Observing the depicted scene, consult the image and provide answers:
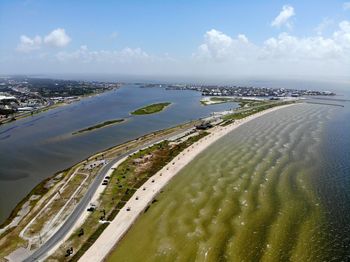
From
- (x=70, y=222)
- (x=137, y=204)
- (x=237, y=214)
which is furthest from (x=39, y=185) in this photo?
(x=237, y=214)

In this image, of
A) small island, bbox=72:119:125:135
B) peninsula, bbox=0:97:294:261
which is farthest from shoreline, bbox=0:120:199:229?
small island, bbox=72:119:125:135

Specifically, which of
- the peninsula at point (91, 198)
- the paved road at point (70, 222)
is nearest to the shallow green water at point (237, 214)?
the peninsula at point (91, 198)

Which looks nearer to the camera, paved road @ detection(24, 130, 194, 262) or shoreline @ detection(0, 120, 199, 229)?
paved road @ detection(24, 130, 194, 262)

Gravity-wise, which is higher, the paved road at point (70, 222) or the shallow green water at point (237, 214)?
the shallow green water at point (237, 214)

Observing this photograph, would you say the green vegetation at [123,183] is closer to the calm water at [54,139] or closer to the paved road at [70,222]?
the paved road at [70,222]

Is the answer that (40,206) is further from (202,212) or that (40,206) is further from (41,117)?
(41,117)

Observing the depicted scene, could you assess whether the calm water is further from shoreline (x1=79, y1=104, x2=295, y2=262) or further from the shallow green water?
the shallow green water

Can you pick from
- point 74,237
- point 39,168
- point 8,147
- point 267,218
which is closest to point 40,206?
point 74,237
